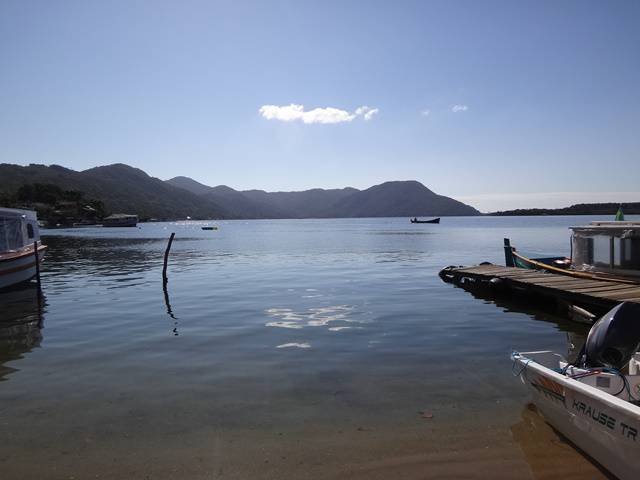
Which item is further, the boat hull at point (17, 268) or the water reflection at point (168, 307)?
the boat hull at point (17, 268)

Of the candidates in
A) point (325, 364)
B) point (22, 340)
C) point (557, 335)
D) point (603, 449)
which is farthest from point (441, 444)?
point (22, 340)

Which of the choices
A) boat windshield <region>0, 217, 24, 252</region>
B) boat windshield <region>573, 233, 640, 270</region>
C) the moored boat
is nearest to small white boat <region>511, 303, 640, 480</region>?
the moored boat

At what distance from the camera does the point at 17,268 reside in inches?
1024

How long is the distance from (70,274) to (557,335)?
103 feet

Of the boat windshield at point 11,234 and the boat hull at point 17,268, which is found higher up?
the boat windshield at point 11,234

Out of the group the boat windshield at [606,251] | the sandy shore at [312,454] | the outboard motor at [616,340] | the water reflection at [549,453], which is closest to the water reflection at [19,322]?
the sandy shore at [312,454]

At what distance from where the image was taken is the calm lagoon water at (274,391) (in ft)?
22.9

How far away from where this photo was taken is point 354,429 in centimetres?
801

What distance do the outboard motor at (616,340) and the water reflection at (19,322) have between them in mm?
12564

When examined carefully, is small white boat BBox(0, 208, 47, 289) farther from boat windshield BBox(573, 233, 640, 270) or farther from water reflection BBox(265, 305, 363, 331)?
boat windshield BBox(573, 233, 640, 270)

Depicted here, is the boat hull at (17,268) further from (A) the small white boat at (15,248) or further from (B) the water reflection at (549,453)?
(B) the water reflection at (549,453)

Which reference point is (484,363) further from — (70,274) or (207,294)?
(70,274)

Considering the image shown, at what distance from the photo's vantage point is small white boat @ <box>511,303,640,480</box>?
566 cm

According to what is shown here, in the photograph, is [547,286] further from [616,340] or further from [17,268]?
[17,268]
